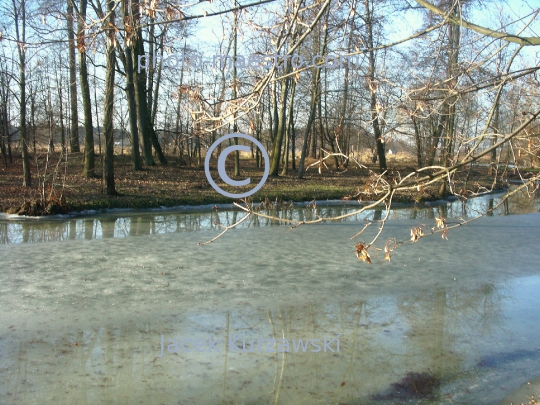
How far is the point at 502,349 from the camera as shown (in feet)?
17.9

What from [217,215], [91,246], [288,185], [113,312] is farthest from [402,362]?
[288,185]

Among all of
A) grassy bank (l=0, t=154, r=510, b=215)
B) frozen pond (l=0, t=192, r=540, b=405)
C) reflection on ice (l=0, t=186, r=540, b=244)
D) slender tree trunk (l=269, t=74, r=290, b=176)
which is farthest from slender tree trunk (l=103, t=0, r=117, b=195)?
slender tree trunk (l=269, t=74, r=290, b=176)

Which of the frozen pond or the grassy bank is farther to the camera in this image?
the grassy bank

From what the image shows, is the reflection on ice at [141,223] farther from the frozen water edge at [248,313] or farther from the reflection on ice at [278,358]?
the reflection on ice at [278,358]

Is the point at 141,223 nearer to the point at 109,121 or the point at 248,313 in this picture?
the point at 109,121

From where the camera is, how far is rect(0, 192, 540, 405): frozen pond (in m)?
4.45

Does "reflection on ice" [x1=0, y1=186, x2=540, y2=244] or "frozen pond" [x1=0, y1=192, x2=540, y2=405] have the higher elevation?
"reflection on ice" [x1=0, y1=186, x2=540, y2=244]

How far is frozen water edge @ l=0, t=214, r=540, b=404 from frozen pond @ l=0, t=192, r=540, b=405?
20mm

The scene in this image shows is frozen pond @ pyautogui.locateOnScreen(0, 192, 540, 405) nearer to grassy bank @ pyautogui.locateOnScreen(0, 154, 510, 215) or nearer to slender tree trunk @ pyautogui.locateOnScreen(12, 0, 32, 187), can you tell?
grassy bank @ pyautogui.locateOnScreen(0, 154, 510, 215)

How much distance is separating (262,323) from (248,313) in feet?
1.23

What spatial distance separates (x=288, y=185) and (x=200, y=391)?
1830cm

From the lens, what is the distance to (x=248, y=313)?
626 cm

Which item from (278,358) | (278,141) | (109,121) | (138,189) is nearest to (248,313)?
(278,358)

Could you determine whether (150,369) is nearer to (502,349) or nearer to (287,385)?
(287,385)
